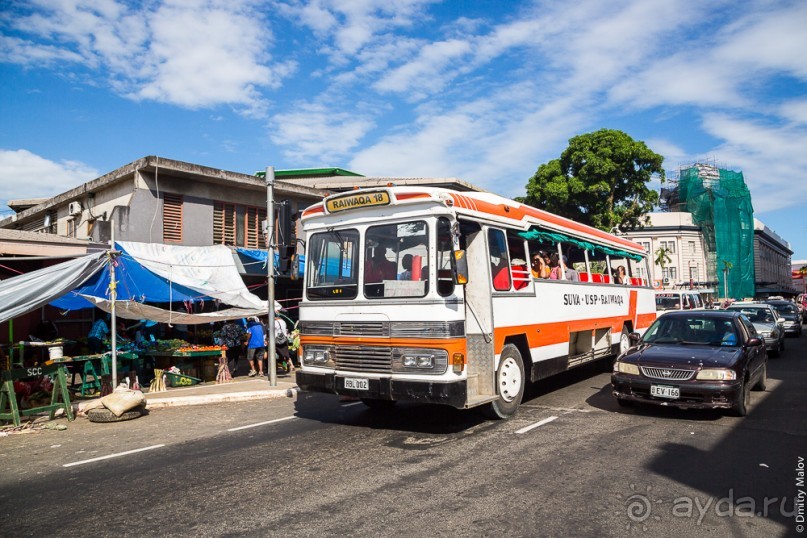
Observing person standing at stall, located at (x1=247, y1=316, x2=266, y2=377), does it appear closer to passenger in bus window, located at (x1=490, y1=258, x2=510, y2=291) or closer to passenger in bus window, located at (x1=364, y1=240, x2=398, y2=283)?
passenger in bus window, located at (x1=364, y1=240, x2=398, y2=283)

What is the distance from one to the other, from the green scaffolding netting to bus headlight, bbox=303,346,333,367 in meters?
61.6

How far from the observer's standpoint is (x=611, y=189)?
33062 mm

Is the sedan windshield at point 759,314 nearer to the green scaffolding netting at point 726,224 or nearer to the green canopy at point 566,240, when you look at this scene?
the green canopy at point 566,240

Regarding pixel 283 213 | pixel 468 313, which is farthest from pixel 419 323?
pixel 283 213

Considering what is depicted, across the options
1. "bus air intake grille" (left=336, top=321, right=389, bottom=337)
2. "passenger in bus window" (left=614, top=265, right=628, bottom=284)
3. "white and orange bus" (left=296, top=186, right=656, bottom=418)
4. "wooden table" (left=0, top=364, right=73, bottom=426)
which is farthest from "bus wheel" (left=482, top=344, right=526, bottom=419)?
"wooden table" (left=0, top=364, right=73, bottom=426)

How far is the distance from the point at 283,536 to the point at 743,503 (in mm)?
3850

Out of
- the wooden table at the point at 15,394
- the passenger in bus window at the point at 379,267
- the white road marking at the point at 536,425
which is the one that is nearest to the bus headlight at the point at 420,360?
the passenger in bus window at the point at 379,267

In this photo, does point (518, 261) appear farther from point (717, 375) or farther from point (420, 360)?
point (717, 375)

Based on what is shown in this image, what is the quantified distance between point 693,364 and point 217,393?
9.15 meters

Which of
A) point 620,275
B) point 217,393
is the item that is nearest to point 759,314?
point 620,275

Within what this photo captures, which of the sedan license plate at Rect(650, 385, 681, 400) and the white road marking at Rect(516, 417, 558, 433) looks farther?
the sedan license plate at Rect(650, 385, 681, 400)

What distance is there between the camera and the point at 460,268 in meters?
7.32

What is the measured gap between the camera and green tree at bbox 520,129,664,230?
3253cm

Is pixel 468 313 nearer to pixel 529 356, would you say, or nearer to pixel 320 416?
pixel 529 356
